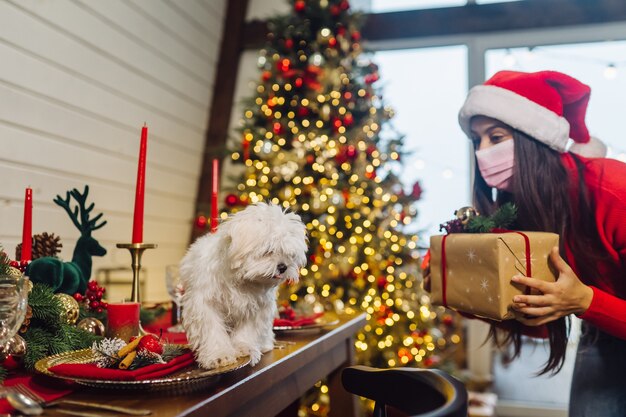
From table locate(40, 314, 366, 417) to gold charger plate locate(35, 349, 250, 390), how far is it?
15 millimetres

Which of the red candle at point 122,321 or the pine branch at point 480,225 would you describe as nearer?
the red candle at point 122,321

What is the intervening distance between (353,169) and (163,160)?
105cm

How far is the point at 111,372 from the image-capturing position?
0.77 m

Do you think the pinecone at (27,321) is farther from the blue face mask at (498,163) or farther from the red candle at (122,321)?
the blue face mask at (498,163)

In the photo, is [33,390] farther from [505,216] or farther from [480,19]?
[480,19]

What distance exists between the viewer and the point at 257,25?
3.75 meters

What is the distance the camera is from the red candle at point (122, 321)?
1.08 meters

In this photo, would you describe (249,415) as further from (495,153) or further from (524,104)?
(524,104)

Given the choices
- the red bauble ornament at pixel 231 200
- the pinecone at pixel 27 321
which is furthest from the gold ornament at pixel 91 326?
the red bauble ornament at pixel 231 200

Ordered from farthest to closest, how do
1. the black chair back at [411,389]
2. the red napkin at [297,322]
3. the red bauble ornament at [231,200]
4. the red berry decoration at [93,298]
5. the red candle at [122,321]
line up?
A: the red bauble ornament at [231,200], the red napkin at [297,322], the red berry decoration at [93,298], the red candle at [122,321], the black chair back at [411,389]

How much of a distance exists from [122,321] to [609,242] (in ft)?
3.47

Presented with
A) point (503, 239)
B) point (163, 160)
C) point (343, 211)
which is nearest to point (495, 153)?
point (503, 239)

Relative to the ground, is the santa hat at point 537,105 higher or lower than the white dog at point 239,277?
higher

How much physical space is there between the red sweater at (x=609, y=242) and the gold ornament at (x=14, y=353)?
1077 millimetres
